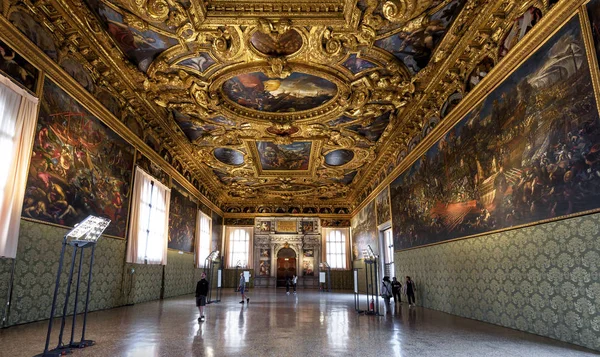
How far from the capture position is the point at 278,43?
10125 millimetres

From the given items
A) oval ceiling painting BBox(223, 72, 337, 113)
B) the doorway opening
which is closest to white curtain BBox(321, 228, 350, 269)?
the doorway opening

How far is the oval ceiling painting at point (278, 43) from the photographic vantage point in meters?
9.79

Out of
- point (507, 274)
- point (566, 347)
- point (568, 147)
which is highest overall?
point (568, 147)

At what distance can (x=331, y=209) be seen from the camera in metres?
32.1

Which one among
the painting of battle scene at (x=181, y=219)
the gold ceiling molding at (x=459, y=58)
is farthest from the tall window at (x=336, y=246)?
the gold ceiling molding at (x=459, y=58)

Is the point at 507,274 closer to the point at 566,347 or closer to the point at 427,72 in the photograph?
the point at 566,347

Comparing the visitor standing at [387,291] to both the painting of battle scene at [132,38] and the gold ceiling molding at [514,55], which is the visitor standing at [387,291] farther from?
the painting of battle scene at [132,38]

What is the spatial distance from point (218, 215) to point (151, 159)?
Answer: 49.7 ft

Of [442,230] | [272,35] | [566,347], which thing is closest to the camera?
[566,347]

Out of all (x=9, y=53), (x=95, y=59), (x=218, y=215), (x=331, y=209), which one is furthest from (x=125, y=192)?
(x=331, y=209)

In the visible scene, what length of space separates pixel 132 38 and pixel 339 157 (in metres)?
12.9

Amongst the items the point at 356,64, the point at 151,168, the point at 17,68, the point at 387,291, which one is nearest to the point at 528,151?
the point at 356,64

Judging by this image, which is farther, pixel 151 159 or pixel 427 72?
pixel 151 159

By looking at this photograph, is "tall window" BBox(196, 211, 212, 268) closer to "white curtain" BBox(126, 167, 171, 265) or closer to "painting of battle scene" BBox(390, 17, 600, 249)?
"white curtain" BBox(126, 167, 171, 265)
